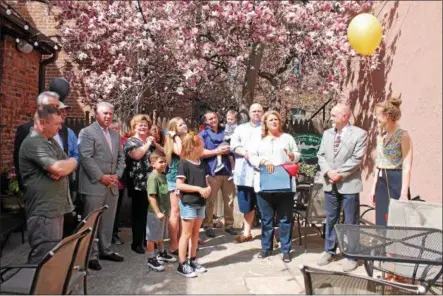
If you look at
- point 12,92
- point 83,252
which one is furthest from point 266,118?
point 12,92

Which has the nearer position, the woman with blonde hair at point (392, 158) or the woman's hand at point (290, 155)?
the woman with blonde hair at point (392, 158)

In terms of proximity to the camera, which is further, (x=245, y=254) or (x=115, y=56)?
(x=115, y=56)

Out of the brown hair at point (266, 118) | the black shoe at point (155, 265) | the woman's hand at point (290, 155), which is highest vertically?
the brown hair at point (266, 118)

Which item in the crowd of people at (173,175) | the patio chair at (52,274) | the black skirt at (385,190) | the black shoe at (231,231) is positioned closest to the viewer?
the patio chair at (52,274)

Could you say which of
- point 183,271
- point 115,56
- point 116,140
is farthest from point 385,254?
point 115,56

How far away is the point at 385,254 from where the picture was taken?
2971mm

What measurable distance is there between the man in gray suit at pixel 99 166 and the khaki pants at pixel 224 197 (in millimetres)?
1596

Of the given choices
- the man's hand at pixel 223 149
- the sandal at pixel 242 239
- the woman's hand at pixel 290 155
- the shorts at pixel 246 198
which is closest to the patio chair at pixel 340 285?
the woman's hand at pixel 290 155

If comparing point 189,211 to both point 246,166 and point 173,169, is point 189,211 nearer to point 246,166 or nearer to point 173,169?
point 173,169

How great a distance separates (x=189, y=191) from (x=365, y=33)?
9.14 feet

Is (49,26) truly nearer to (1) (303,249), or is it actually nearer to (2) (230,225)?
(2) (230,225)

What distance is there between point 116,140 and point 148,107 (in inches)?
229

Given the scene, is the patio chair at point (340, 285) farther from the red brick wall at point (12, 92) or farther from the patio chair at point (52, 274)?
the red brick wall at point (12, 92)

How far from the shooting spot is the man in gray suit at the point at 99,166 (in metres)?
4.64
